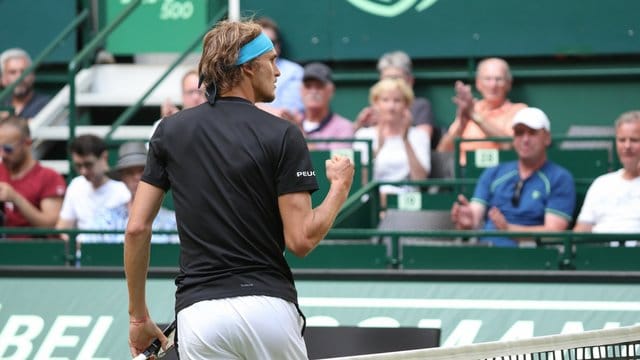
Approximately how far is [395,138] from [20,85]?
3438 millimetres

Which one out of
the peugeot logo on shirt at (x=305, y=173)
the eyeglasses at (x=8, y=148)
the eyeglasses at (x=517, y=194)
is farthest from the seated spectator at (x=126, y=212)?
the peugeot logo on shirt at (x=305, y=173)

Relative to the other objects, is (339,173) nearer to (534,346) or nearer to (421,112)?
(534,346)

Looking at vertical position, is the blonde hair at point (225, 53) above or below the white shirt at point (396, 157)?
above

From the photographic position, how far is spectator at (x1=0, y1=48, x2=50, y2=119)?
10203 mm

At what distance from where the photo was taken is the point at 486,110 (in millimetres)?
8883

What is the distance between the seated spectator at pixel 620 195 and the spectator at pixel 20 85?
480 cm

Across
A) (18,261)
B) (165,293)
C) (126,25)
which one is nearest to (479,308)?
(165,293)

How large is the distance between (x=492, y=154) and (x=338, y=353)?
2.83 meters

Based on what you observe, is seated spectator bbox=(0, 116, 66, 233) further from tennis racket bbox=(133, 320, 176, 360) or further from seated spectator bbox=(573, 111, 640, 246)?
tennis racket bbox=(133, 320, 176, 360)

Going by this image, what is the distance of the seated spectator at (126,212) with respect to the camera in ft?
26.3

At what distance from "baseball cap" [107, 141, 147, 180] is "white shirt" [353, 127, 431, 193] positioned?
140 cm

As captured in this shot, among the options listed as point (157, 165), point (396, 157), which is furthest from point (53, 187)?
point (157, 165)

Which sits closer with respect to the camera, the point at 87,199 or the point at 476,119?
the point at 87,199

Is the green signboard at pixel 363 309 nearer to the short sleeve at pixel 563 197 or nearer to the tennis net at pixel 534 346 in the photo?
the short sleeve at pixel 563 197
